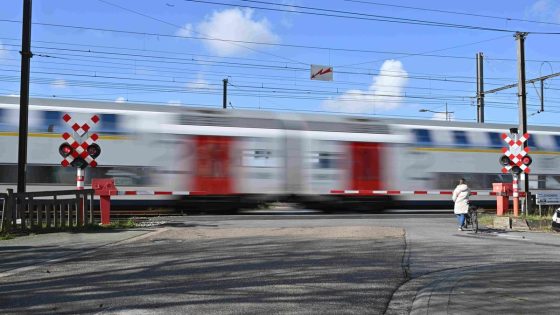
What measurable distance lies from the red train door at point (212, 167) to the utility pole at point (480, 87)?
16191 millimetres

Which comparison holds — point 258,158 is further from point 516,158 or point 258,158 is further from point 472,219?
point 516,158

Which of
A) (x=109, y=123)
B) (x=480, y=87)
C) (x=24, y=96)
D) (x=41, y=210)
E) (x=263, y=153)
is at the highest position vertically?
(x=480, y=87)

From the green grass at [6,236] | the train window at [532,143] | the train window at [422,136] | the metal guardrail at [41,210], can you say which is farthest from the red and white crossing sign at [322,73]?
the green grass at [6,236]

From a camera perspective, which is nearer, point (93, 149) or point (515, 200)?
point (93, 149)

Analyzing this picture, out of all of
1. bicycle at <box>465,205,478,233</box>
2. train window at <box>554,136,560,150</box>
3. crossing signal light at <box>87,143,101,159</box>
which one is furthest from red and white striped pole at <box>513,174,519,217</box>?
crossing signal light at <box>87,143,101,159</box>

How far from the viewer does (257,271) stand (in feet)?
24.4

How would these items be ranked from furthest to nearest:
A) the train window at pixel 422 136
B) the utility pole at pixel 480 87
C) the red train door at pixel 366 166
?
the utility pole at pixel 480 87, the train window at pixel 422 136, the red train door at pixel 366 166

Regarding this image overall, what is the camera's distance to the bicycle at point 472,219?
14052 mm

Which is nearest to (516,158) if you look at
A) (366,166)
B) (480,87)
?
(366,166)

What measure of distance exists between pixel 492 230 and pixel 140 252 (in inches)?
390

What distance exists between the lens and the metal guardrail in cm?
1164

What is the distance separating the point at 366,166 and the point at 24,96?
12812mm

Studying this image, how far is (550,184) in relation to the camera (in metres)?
23.8

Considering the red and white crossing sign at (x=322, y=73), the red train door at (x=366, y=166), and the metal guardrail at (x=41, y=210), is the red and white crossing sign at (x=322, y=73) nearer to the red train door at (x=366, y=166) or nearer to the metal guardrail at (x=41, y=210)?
the red train door at (x=366, y=166)
